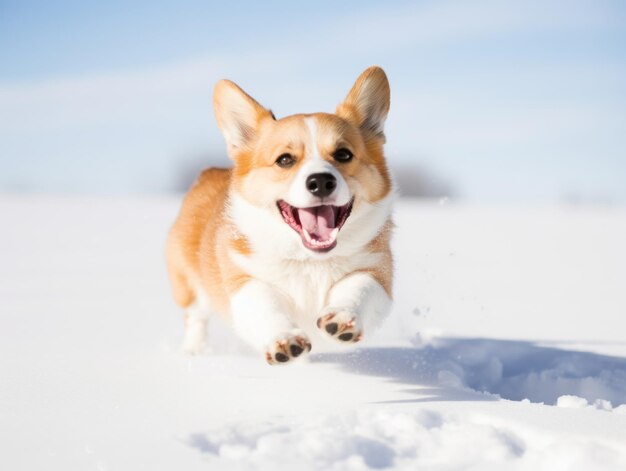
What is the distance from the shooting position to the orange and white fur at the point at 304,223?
3107 mm

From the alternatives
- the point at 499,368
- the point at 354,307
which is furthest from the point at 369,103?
the point at 499,368

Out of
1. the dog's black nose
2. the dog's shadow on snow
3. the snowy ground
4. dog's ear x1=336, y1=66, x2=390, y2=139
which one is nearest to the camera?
the snowy ground

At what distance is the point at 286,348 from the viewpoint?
2.84 metres

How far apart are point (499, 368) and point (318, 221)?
1.62 metres

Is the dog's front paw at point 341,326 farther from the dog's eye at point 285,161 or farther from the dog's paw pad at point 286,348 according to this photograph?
the dog's eye at point 285,161

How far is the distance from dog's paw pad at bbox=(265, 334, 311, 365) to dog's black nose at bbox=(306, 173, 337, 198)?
621 millimetres

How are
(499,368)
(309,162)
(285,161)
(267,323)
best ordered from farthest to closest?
(499,368), (285,161), (309,162), (267,323)

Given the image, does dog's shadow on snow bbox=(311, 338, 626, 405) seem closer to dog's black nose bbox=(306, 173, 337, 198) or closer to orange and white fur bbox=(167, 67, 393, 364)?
orange and white fur bbox=(167, 67, 393, 364)

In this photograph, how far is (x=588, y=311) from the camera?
5629 mm

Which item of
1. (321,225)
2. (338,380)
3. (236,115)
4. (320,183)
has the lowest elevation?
(338,380)

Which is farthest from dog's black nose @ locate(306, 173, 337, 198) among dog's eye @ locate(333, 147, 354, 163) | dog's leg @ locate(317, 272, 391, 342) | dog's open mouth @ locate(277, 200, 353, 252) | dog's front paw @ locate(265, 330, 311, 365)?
dog's front paw @ locate(265, 330, 311, 365)

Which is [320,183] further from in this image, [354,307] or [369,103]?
[369,103]

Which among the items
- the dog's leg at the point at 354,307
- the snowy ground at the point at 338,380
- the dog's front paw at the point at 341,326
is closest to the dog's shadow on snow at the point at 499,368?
the snowy ground at the point at 338,380

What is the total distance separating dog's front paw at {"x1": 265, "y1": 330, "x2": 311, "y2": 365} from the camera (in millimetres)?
2838
